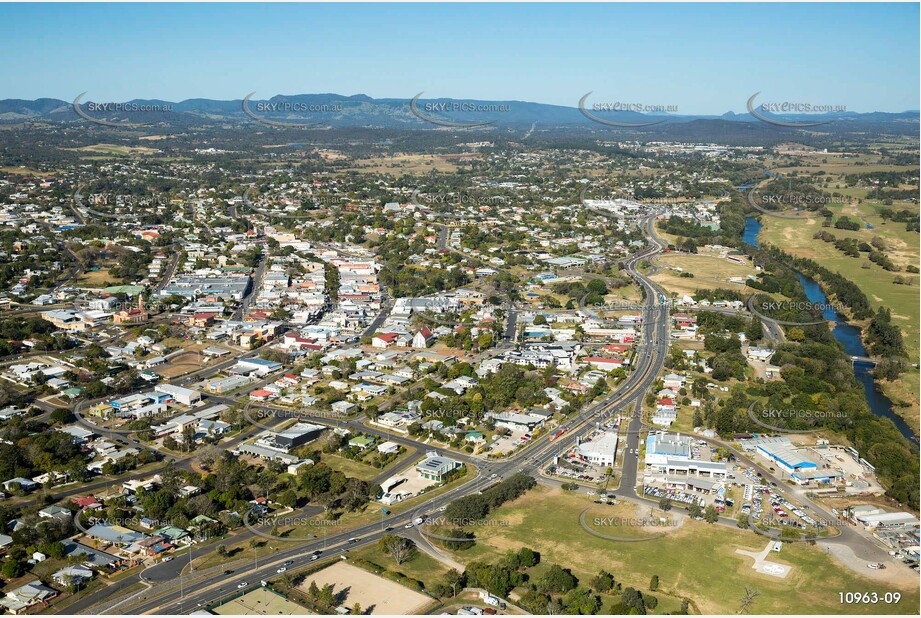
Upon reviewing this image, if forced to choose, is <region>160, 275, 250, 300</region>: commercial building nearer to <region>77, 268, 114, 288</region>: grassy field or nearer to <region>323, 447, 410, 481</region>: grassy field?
<region>77, 268, 114, 288</region>: grassy field

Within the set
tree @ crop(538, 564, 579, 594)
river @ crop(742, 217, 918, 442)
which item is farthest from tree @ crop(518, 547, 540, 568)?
river @ crop(742, 217, 918, 442)

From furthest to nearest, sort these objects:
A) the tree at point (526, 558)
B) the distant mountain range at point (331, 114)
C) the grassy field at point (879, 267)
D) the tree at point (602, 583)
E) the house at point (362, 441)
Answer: the distant mountain range at point (331, 114) → the grassy field at point (879, 267) → the house at point (362, 441) → the tree at point (526, 558) → the tree at point (602, 583)

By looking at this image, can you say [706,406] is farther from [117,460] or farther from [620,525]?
[117,460]

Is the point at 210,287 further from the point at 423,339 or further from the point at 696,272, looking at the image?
the point at 696,272

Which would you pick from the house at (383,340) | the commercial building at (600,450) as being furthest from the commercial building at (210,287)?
the commercial building at (600,450)

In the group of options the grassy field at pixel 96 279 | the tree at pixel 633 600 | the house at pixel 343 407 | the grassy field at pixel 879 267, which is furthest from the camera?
the grassy field at pixel 96 279

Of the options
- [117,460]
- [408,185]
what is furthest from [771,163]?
[117,460]

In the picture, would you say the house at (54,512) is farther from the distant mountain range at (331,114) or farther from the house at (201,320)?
the distant mountain range at (331,114)

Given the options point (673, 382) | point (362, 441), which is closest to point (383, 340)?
point (362, 441)
